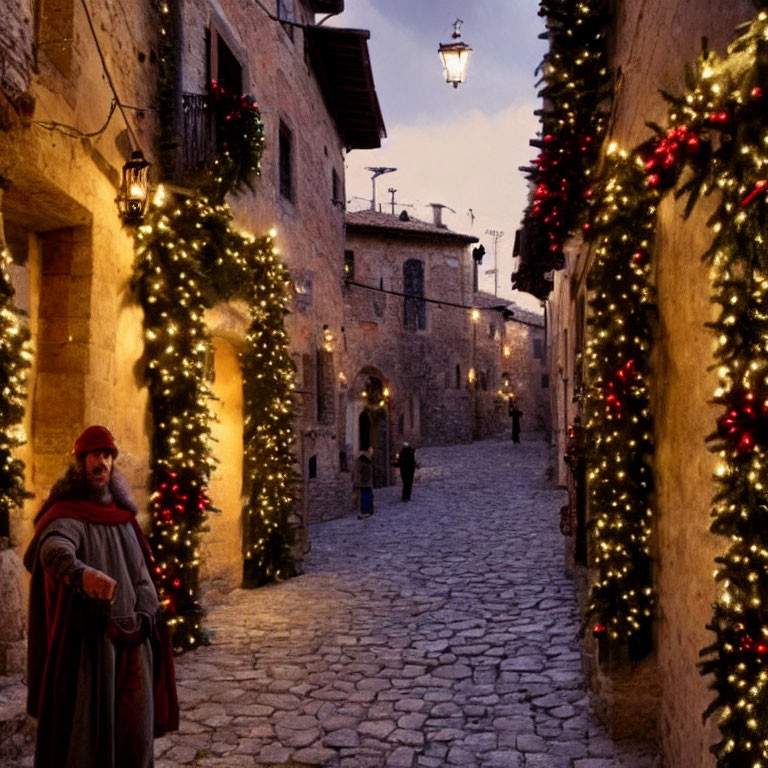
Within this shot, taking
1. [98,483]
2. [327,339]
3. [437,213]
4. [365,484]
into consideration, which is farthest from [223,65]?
[437,213]

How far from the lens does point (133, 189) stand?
23.7 feet

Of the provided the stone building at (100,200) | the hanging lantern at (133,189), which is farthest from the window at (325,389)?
the hanging lantern at (133,189)

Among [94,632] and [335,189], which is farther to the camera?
[335,189]

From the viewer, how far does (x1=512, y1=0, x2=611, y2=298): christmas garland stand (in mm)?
7285

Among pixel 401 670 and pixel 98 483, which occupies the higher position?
pixel 98 483

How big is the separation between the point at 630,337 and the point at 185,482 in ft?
15.8

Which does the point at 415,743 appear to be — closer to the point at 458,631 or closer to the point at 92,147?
the point at 458,631

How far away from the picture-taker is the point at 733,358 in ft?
10.2

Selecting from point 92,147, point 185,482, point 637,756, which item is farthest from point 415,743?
point 92,147

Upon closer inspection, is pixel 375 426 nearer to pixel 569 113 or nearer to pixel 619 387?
pixel 569 113

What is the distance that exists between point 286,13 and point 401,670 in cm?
1223

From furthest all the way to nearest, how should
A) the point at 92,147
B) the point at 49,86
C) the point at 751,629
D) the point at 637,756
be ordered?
the point at 92,147
the point at 49,86
the point at 637,756
the point at 751,629

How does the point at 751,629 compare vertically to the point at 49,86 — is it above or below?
below

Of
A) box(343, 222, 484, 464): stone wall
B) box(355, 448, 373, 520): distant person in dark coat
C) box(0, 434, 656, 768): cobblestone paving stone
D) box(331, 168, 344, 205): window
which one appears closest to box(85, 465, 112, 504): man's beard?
box(0, 434, 656, 768): cobblestone paving stone
